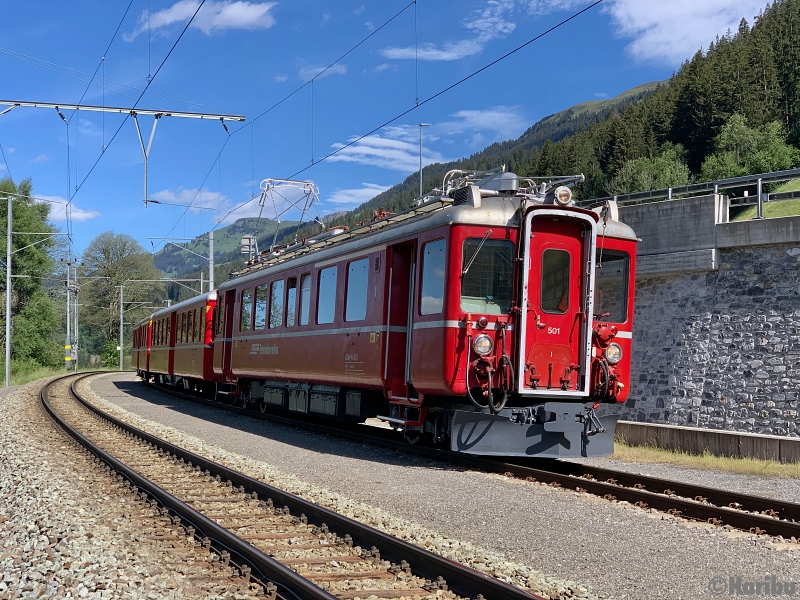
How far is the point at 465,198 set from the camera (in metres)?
10.1

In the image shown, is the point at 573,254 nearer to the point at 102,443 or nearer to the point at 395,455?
the point at 395,455

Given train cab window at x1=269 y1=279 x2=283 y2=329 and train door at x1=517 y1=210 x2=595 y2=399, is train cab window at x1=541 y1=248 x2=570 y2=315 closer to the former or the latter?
train door at x1=517 y1=210 x2=595 y2=399

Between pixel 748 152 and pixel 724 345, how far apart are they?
223 ft

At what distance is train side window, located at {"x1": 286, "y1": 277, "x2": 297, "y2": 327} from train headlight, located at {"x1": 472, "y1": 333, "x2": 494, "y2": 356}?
603 cm

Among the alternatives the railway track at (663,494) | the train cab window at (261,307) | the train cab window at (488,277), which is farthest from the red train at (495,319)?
the train cab window at (261,307)

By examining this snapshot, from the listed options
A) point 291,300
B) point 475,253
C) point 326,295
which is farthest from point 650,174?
point 475,253

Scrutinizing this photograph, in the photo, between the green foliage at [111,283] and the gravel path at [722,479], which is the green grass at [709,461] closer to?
the gravel path at [722,479]

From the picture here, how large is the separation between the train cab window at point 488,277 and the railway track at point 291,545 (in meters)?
3.41

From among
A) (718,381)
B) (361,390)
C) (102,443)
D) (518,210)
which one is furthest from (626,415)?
(102,443)

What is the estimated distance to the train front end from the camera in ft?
32.0

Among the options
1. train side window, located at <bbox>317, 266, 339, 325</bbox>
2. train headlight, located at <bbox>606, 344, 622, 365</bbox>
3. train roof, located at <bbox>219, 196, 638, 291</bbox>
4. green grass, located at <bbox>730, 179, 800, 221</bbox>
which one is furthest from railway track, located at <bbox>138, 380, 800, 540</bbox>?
green grass, located at <bbox>730, 179, 800, 221</bbox>

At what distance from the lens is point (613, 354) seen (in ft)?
33.9

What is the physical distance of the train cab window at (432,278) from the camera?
10024 millimetres

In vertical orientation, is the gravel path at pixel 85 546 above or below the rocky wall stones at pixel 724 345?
below
